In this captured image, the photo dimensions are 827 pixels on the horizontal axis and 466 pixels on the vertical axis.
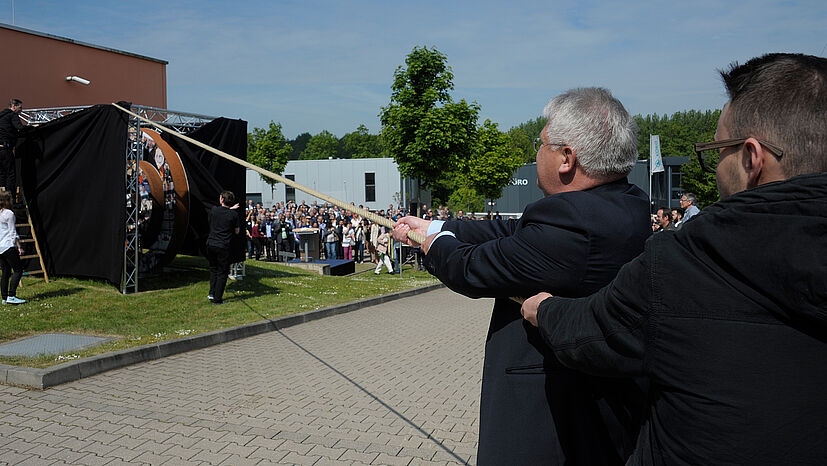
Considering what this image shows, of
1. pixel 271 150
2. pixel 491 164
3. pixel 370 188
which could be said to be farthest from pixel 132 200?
pixel 370 188

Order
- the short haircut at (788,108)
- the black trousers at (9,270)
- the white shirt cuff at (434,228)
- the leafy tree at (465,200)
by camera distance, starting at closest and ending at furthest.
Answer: the short haircut at (788,108) < the white shirt cuff at (434,228) < the black trousers at (9,270) < the leafy tree at (465,200)

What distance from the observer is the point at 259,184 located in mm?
61188

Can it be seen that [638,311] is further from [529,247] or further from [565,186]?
[565,186]

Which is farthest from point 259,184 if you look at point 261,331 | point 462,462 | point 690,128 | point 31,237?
point 690,128

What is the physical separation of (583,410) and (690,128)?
11845 cm

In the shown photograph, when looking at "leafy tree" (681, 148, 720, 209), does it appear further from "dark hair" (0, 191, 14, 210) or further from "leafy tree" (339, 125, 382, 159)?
"leafy tree" (339, 125, 382, 159)

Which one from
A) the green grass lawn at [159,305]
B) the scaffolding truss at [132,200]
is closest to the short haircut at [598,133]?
the green grass lawn at [159,305]

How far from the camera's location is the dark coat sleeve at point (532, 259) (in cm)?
192

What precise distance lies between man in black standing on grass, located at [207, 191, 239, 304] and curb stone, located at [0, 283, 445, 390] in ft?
6.31

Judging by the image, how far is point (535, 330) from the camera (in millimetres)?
2094

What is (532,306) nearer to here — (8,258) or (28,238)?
(8,258)

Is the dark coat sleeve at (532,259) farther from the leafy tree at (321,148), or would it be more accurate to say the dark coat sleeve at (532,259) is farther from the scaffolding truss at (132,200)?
the leafy tree at (321,148)

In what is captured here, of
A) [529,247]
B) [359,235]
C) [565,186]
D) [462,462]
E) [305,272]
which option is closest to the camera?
[529,247]

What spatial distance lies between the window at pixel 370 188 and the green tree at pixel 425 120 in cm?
3563
